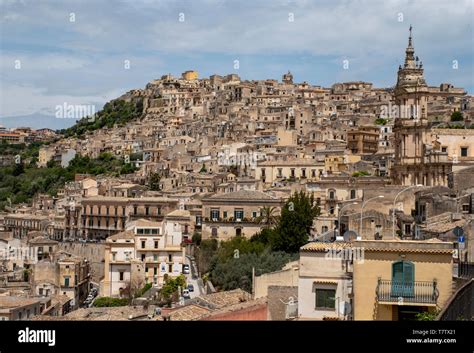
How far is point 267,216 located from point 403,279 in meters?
21.0

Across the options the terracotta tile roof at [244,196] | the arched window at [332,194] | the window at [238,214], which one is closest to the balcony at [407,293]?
the window at [238,214]

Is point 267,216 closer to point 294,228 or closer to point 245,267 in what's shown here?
point 294,228

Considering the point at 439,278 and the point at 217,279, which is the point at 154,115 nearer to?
the point at 217,279

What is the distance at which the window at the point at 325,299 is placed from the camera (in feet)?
34.3

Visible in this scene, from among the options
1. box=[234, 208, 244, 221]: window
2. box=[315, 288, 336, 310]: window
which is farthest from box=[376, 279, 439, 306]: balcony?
box=[234, 208, 244, 221]: window

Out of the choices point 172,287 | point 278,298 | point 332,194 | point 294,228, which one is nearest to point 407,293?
point 278,298

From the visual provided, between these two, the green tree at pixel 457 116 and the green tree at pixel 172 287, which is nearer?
the green tree at pixel 172 287

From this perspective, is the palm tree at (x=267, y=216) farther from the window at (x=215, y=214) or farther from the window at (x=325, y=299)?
the window at (x=325, y=299)

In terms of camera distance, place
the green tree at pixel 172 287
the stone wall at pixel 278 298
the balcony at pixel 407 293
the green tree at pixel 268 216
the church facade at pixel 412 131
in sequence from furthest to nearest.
A: the green tree at pixel 268 216 → the church facade at pixel 412 131 → the green tree at pixel 172 287 → the stone wall at pixel 278 298 → the balcony at pixel 407 293

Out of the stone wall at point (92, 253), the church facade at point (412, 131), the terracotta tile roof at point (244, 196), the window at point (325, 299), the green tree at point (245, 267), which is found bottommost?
the stone wall at point (92, 253)

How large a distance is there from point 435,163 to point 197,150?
27.3 m

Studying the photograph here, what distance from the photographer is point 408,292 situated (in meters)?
9.00

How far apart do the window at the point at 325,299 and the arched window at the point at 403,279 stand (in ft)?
4.67
